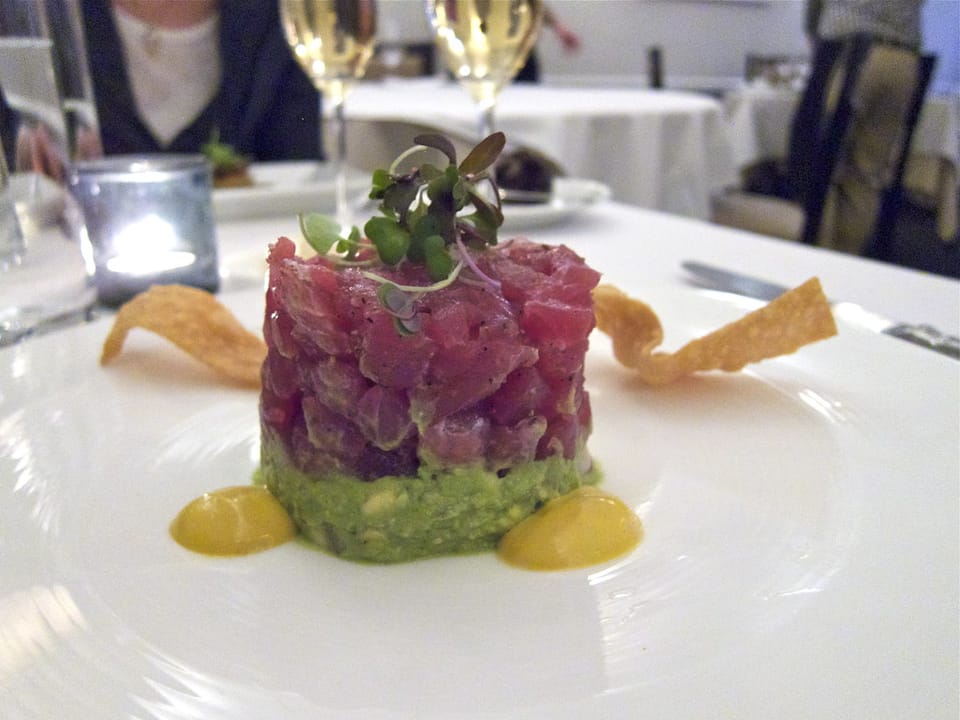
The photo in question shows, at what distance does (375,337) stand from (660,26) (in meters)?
9.79

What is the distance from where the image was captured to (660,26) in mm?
9531

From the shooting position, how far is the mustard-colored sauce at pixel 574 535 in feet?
2.78

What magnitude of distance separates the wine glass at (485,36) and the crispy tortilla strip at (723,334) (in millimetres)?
744

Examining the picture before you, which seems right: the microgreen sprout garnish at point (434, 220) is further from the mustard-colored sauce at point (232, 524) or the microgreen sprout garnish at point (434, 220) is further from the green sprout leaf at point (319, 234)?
the mustard-colored sauce at point (232, 524)

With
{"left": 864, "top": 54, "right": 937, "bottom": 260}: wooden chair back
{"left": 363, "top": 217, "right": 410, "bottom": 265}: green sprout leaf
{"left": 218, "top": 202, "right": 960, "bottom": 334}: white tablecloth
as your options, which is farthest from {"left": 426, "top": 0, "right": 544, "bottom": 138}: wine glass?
{"left": 864, "top": 54, "right": 937, "bottom": 260}: wooden chair back

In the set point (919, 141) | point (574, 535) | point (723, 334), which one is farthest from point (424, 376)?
point (919, 141)

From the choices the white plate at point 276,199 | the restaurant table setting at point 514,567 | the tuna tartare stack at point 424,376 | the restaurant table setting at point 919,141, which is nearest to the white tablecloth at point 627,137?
the restaurant table setting at point 919,141

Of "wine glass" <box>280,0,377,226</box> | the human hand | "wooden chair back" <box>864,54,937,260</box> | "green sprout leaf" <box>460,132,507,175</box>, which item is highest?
"wine glass" <box>280,0,377,226</box>

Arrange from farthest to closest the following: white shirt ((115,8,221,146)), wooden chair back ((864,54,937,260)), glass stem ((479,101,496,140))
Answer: wooden chair back ((864,54,937,260))
white shirt ((115,8,221,146))
glass stem ((479,101,496,140))

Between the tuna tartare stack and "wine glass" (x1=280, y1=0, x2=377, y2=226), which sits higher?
"wine glass" (x1=280, y1=0, x2=377, y2=226)

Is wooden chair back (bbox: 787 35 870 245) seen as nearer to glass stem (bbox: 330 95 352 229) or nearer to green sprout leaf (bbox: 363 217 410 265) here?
glass stem (bbox: 330 95 352 229)

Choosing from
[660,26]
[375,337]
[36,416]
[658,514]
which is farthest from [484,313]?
[660,26]

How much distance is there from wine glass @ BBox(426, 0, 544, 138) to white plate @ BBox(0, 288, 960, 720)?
93 centimetres

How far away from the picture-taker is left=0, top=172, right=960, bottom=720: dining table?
62 cm
